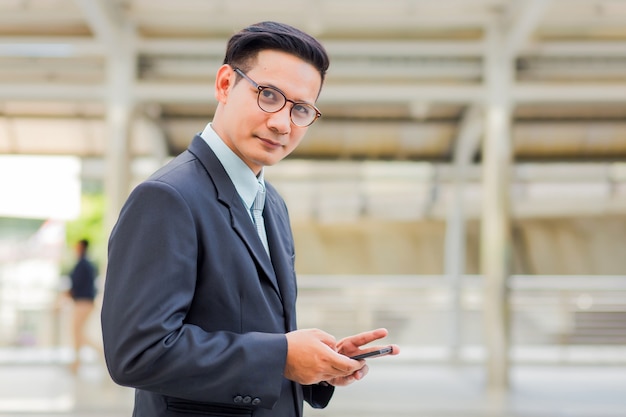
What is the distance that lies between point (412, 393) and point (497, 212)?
1886 mm

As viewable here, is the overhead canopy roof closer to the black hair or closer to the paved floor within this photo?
the paved floor

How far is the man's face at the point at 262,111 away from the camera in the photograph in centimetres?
114

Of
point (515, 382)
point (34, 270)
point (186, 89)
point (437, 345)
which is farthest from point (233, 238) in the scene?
point (34, 270)

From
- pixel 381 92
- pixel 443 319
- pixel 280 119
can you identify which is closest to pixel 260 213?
pixel 280 119

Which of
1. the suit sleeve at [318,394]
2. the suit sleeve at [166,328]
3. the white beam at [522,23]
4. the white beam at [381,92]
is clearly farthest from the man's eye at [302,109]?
the white beam at [381,92]

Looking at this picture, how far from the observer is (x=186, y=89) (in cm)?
668

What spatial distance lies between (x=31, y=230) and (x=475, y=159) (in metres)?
24.0

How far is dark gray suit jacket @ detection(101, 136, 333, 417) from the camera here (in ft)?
3.26

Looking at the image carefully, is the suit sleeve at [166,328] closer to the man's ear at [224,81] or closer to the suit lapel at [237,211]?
the suit lapel at [237,211]

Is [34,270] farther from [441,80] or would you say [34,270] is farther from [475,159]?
[441,80]

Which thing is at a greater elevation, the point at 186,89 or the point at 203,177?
the point at 186,89

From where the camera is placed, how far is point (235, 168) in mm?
1189

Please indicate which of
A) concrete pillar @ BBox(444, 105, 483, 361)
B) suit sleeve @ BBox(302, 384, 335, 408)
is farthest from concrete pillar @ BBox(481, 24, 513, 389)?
suit sleeve @ BBox(302, 384, 335, 408)

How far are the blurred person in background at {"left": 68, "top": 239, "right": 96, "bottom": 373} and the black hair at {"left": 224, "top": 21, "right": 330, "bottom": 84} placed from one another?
639 centimetres
